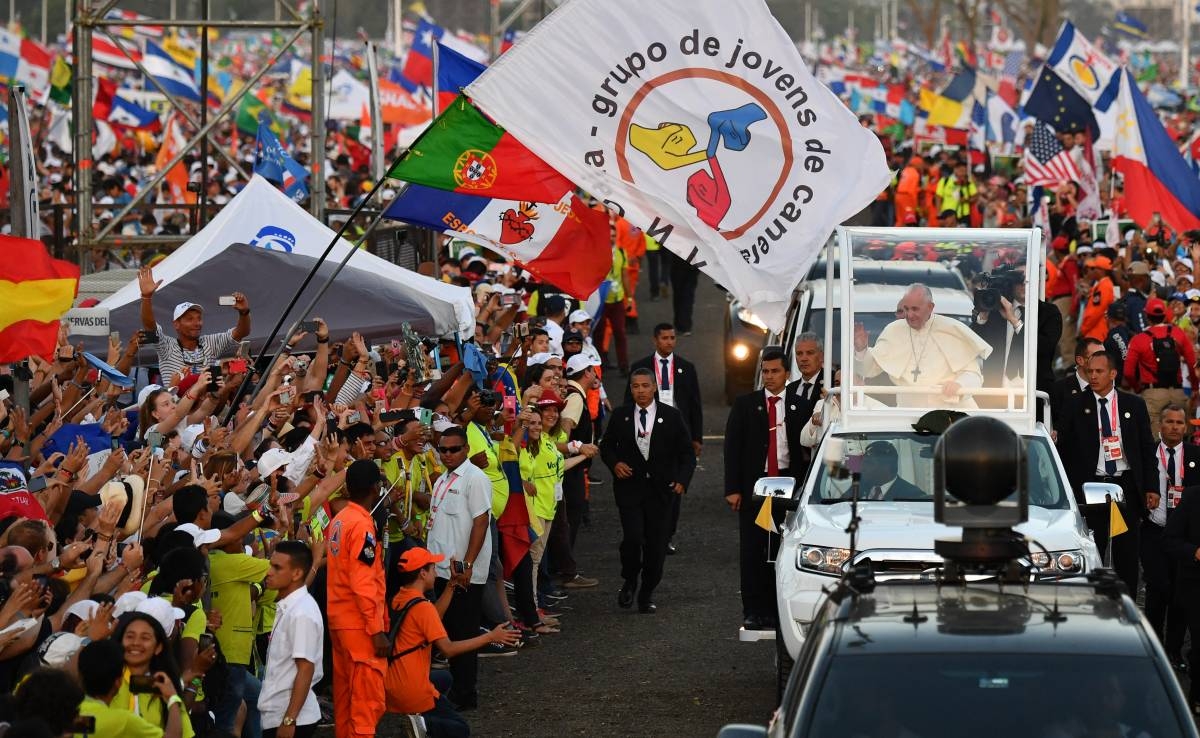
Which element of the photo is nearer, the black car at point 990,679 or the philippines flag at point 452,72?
the black car at point 990,679

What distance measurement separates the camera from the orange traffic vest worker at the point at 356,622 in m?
9.45

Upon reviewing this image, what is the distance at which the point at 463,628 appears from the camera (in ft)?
38.3

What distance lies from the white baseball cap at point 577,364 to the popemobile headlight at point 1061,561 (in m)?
6.26

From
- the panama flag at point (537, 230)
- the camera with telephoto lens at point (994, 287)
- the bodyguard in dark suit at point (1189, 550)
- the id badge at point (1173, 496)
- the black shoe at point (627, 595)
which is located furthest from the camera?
the black shoe at point (627, 595)

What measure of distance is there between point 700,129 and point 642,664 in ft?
10.8

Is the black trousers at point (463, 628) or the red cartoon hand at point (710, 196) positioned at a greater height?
the red cartoon hand at point (710, 196)

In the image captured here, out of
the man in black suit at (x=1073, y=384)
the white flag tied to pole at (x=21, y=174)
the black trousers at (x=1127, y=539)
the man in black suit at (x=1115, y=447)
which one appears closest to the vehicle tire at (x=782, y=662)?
the black trousers at (x=1127, y=539)

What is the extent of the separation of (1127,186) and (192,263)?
13522 millimetres

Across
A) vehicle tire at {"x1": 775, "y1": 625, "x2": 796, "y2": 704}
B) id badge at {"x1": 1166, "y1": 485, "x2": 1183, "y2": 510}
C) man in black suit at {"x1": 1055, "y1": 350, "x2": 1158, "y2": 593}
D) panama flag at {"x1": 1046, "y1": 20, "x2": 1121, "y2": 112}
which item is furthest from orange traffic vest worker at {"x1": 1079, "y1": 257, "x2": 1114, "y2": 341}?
vehicle tire at {"x1": 775, "y1": 625, "x2": 796, "y2": 704}

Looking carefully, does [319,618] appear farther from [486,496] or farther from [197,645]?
[486,496]

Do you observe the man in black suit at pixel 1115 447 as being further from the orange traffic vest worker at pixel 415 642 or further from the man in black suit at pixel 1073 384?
the orange traffic vest worker at pixel 415 642

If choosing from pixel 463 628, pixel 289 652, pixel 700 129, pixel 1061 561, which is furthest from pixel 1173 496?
pixel 289 652

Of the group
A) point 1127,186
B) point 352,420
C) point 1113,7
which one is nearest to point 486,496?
point 352,420

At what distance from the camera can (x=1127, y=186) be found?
79.3 feet
